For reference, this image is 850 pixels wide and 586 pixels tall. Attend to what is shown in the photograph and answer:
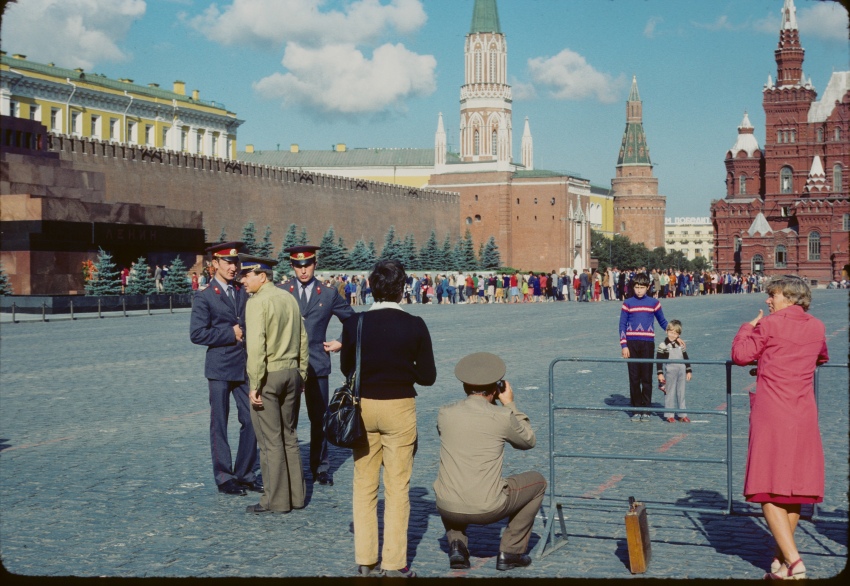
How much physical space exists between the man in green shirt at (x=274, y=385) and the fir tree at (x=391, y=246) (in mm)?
55033

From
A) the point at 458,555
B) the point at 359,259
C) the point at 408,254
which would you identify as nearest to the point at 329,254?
the point at 359,259

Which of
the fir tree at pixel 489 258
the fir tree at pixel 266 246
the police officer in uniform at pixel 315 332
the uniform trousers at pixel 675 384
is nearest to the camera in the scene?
the police officer in uniform at pixel 315 332

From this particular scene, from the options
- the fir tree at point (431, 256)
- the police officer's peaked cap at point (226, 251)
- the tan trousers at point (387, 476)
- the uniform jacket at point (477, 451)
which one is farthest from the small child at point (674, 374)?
the fir tree at point (431, 256)

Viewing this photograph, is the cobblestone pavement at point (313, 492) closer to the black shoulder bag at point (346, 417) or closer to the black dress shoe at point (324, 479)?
the black dress shoe at point (324, 479)

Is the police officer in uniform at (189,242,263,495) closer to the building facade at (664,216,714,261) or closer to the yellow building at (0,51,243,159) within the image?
the yellow building at (0,51,243,159)

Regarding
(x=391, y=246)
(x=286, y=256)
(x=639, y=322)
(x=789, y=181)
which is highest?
(x=789, y=181)

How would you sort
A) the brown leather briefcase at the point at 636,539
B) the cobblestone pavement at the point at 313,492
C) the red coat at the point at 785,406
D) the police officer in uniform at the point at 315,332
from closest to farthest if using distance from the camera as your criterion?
the red coat at the point at 785,406, the brown leather briefcase at the point at 636,539, the cobblestone pavement at the point at 313,492, the police officer in uniform at the point at 315,332

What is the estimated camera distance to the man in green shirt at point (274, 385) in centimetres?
601

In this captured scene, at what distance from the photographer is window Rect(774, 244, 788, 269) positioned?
8369 cm

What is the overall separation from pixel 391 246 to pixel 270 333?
194 feet

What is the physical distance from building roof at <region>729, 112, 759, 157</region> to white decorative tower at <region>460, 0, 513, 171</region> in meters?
18.4

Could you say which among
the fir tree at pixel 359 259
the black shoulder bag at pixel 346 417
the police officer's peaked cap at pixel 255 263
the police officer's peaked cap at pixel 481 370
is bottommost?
the black shoulder bag at pixel 346 417

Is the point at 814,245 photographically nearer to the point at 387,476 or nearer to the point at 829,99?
the point at 829,99

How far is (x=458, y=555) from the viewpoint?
479 centimetres
